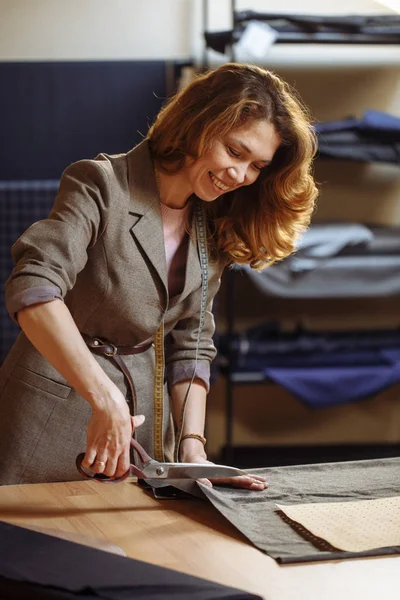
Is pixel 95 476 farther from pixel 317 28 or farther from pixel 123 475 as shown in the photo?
pixel 317 28

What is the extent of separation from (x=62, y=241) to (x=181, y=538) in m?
0.51

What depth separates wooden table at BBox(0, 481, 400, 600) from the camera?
1.10m

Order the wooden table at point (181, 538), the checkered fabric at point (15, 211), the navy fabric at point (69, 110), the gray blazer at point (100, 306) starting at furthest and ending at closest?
the navy fabric at point (69, 110)
the checkered fabric at point (15, 211)
the gray blazer at point (100, 306)
the wooden table at point (181, 538)

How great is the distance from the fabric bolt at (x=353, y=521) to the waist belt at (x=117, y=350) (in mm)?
443

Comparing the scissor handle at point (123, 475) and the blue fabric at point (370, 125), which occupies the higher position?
the blue fabric at point (370, 125)

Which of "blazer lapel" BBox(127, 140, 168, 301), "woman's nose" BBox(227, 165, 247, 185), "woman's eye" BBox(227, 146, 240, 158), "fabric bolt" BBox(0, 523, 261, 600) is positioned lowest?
"fabric bolt" BBox(0, 523, 261, 600)

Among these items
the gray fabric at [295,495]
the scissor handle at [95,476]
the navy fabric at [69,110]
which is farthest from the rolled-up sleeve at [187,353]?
the navy fabric at [69,110]

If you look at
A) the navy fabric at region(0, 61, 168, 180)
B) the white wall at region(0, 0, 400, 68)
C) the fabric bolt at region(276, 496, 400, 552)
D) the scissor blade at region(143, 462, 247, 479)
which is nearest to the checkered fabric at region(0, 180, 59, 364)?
the navy fabric at region(0, 61, 168, 180)

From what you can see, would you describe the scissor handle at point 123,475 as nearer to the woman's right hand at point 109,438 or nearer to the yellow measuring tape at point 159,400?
the woman's right hand at point 109,438

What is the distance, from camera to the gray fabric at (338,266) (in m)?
3.34

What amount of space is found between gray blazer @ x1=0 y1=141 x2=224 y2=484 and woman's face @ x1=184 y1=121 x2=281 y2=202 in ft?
0.31

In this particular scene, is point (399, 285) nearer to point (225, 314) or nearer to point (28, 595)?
point (225, 314)

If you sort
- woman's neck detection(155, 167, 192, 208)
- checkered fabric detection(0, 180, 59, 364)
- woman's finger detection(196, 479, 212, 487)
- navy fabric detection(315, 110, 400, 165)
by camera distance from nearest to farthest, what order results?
woman's finger detection(196, 479, 212, 487) → woman's neck detection(155, 167, 192, 208) → checkered fabric detection(0, 180, 59, 364) → navy fabric detection(315, 110, 400, 165)

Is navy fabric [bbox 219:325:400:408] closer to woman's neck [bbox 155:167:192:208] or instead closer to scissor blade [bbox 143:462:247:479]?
woman's neck [bbox 155:167:192:208]
